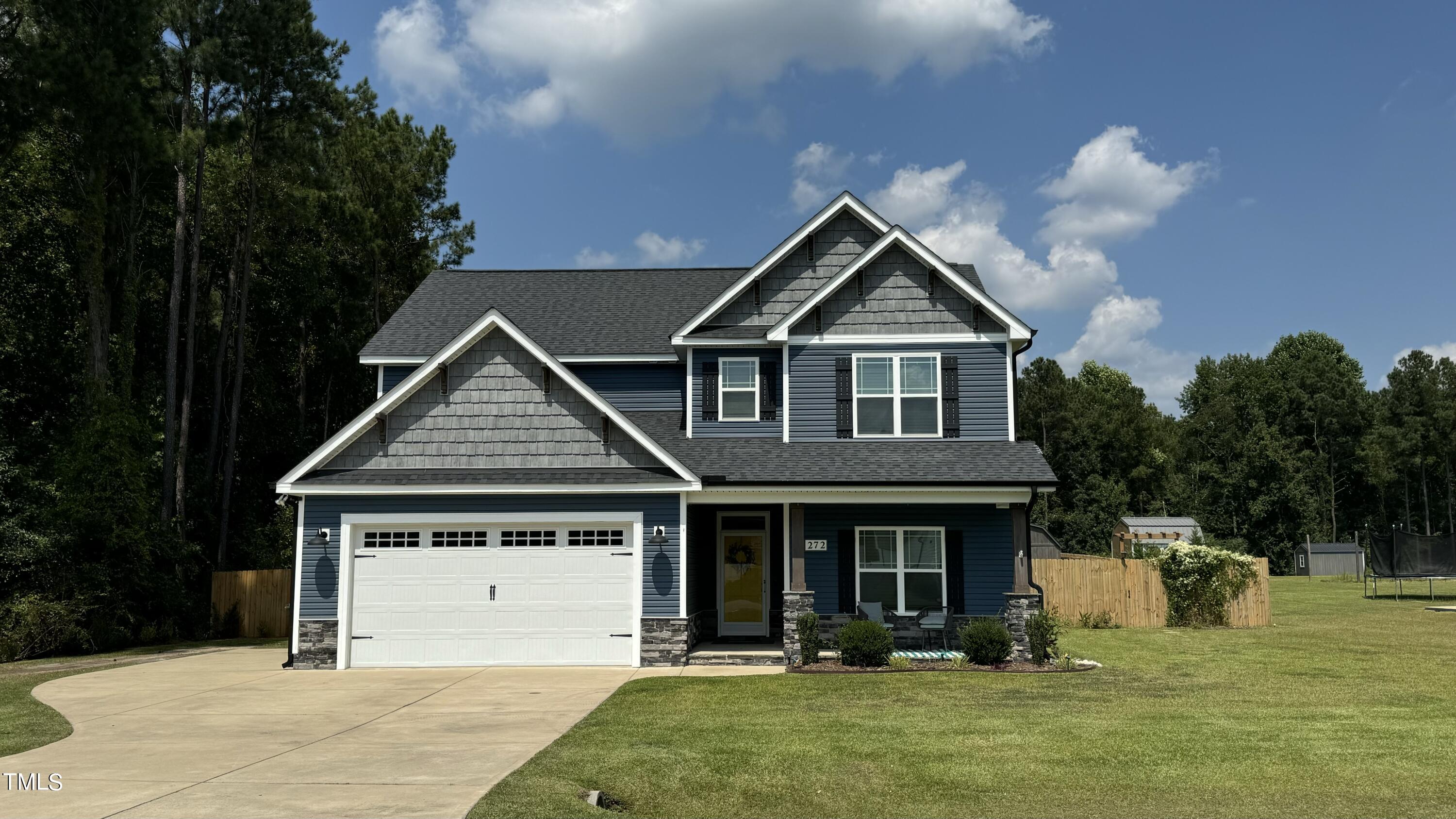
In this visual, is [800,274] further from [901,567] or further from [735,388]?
[901,567]

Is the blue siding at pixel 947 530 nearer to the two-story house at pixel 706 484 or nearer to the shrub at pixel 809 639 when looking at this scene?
the two-story house at pixel 706 484

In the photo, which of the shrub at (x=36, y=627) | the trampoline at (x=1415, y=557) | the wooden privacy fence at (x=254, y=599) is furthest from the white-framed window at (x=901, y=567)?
the trampoline at (x=1415, y=557)

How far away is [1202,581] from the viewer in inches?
928

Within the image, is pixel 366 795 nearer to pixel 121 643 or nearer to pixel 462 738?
pixel 462 738

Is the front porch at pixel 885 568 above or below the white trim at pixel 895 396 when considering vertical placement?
below

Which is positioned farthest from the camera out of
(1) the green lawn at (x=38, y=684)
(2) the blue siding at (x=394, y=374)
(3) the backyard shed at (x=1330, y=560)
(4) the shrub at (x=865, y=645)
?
(3) the backyard shed at (x=1330, y=560)

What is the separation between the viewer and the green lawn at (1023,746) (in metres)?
7.45

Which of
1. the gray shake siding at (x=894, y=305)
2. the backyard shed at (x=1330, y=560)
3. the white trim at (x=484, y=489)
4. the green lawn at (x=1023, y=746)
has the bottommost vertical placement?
the backyard shed at (x=1330, y=560)

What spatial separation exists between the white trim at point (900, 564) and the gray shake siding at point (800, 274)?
182 inches

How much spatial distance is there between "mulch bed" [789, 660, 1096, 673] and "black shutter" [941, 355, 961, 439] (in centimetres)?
461

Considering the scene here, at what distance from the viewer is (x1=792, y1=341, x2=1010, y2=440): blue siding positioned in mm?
18406

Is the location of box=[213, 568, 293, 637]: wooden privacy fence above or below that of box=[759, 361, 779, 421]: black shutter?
below

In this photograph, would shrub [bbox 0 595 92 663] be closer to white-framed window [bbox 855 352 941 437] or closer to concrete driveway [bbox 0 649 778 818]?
concrete driveway [bbox 0 649 778 818]

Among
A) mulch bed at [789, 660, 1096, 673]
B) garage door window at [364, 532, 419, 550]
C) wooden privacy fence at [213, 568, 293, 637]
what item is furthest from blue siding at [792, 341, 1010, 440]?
wooden privacy fence at [213, 568, 293, 637]
